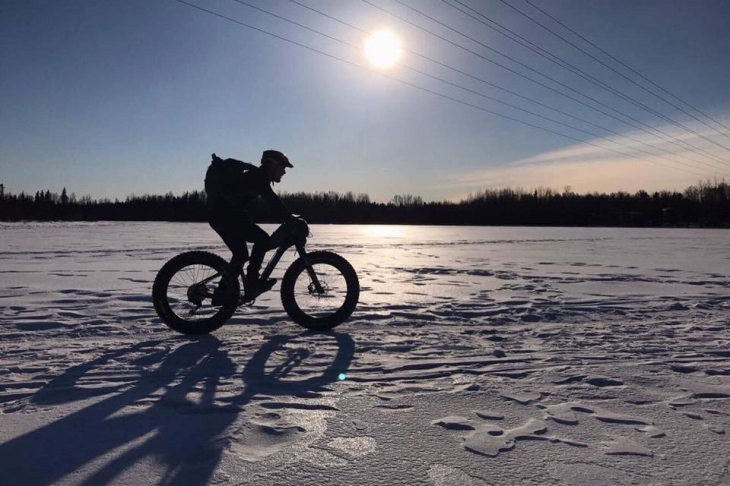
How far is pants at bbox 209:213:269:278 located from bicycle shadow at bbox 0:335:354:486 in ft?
4.30

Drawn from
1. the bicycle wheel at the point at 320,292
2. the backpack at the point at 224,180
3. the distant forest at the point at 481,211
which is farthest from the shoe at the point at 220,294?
the distant forest at the point at 481,211

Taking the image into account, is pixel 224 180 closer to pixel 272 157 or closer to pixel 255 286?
pixel 272 157

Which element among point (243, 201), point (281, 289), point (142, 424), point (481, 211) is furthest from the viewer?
point (481, 211)

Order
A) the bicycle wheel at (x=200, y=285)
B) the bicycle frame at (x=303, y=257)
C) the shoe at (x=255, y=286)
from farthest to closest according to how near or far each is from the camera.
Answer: the bicycle frame at (x=303, y=257) < the shoe at (x=255, y=286) < the bicycle wheel at (x=200, y=285)

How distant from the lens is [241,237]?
4695mm

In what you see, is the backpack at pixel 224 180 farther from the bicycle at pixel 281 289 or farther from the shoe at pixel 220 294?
the shoe at pixel 220 294

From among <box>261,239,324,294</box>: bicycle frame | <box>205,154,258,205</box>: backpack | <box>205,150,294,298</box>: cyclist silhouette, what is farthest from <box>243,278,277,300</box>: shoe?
<box>205,154,258,205</box>: backpack

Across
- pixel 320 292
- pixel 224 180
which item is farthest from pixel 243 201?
pixel 320 292

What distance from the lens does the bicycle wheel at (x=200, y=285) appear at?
4449 mm

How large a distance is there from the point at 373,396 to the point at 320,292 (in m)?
Result: 2.23

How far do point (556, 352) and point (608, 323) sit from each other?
1507 mm

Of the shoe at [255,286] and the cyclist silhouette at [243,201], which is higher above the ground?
the cyclist silhouette at [243,201]

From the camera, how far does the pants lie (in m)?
4.66

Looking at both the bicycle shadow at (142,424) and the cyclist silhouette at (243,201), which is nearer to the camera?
the bicycle shadow at (142,424)
